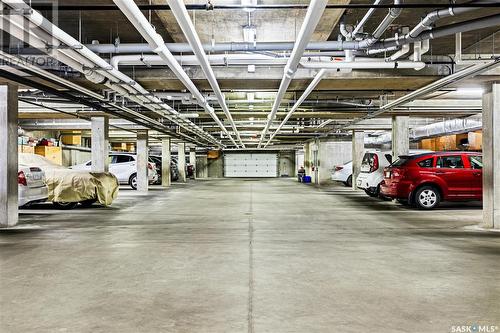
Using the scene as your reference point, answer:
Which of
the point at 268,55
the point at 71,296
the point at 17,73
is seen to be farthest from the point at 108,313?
the point at 17,73

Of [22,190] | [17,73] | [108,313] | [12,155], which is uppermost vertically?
[17,73]

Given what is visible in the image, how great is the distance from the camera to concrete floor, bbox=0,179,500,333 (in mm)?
2896

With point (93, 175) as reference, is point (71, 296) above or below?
below

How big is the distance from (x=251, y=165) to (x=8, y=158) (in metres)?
32.0

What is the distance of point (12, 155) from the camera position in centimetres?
752

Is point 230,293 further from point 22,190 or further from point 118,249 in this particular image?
point 22,190

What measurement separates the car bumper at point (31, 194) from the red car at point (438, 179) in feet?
27.1

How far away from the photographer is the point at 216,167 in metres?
39.9

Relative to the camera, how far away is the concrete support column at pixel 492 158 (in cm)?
729

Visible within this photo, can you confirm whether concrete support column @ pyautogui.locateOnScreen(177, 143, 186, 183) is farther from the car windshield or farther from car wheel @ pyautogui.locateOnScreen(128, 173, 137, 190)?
the car windshield

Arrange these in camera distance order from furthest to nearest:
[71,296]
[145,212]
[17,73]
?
[145,212] < [17,73] < [71,296]

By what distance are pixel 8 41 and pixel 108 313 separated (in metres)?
4.78

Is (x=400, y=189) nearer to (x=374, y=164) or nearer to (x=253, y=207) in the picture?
(x=374, y=164)

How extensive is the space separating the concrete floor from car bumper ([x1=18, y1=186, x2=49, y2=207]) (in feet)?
3.06
